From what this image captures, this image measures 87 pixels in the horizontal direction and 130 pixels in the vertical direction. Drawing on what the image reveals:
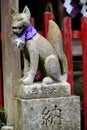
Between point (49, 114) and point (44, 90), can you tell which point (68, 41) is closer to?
point (44, 90)

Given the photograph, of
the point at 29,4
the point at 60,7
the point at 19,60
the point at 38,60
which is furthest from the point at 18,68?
the point at 29,4

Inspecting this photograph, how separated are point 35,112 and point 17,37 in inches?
36.0

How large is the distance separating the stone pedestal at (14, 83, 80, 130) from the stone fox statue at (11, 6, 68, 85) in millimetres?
138

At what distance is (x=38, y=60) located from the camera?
5090 millimetres

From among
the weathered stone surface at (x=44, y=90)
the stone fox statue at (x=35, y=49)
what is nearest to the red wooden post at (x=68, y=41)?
the stone fox statue at (x=35, y=49)

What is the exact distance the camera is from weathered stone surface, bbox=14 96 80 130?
16.2ft

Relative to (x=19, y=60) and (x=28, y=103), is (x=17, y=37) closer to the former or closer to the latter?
(x=28, y=103)

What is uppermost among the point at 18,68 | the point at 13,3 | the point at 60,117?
the point at 13,3

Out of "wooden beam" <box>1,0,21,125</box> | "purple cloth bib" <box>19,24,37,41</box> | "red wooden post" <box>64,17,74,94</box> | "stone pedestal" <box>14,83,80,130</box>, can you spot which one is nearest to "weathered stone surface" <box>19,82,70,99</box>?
"stone pedestal" <box>14,83,80,130</box>

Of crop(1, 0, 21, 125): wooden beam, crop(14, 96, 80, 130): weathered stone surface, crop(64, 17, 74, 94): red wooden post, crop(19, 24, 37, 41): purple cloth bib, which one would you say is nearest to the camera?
crop(14, 96, 80, 130): weathered stone surface

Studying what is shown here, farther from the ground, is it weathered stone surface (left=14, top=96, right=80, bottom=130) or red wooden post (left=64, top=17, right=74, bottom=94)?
red wooden post (left=64, top=17, right=74, bottom=94)

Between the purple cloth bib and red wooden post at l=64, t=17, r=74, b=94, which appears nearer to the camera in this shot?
the purple cloth bib

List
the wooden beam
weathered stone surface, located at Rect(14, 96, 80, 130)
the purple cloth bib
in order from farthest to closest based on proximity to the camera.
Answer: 1. the wooden beam
2. the purple cloth bib
3. weathered stone surface, located at Rect(14, 96, 80, 130)

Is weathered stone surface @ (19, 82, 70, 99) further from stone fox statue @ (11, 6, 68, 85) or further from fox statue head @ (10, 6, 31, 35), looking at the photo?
fox statue head @ (10, 6, 31, 35)
